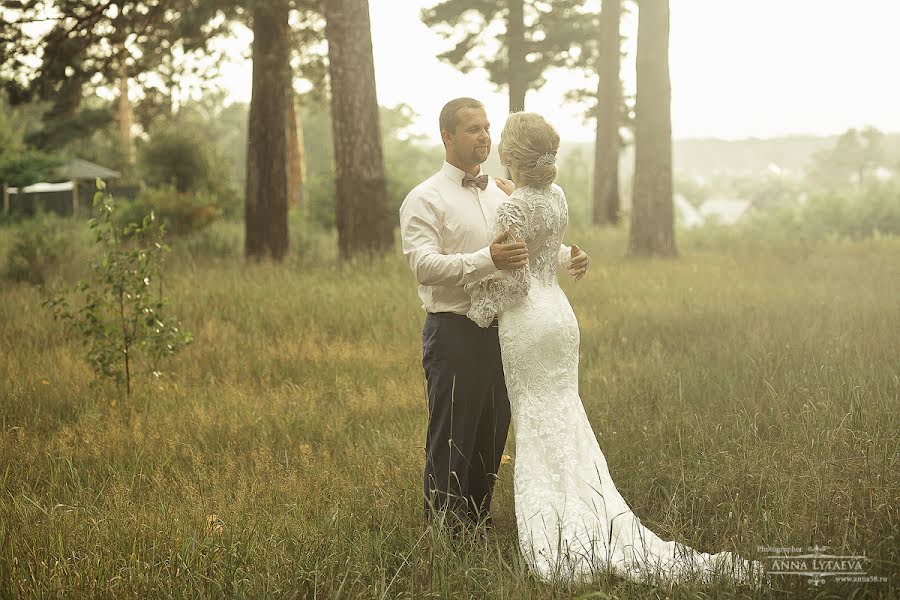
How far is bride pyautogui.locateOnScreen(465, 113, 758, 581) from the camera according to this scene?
4.01 m

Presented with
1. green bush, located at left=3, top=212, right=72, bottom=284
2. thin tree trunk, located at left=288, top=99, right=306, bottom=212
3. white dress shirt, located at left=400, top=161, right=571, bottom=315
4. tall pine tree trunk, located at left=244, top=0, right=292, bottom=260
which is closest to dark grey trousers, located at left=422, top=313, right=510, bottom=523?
white dress shirt, located at left=400, top=161, right=571, bottom=315

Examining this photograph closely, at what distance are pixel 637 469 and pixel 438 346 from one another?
1543 mm

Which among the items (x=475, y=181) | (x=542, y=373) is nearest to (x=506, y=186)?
(x=475, y=181)

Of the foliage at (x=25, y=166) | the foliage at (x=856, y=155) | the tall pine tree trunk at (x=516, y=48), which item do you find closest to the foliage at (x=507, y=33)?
the tall pine tree trunk at (x=516, y=48)

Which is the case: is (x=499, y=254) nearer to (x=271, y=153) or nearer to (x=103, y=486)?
(x=103, y=486)

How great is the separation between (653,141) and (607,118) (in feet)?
28.9

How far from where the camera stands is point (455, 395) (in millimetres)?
4355

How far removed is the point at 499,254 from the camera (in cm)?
398

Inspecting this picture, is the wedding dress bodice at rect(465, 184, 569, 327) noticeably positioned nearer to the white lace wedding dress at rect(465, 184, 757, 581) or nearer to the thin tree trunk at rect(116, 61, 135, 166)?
the white lace wedding dress at rect(465, 184, 757, 581)

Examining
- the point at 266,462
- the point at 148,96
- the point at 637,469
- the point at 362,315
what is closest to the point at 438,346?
the point at 637,469

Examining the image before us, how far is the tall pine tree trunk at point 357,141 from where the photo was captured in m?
12.9

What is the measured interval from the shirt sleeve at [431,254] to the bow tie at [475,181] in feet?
0.73

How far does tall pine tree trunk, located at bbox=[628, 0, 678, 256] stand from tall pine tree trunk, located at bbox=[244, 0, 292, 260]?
236 inches

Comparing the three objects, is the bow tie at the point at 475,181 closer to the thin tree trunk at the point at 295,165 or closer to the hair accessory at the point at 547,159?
the hair accessory at the point at 547,159
